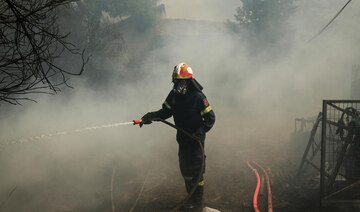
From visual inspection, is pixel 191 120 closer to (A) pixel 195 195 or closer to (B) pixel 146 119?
(B) pixel 146 119

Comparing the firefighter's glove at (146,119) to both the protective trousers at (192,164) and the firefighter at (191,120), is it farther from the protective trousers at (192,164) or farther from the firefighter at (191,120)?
the protective trousers at (192,164)

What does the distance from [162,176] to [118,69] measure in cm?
1260

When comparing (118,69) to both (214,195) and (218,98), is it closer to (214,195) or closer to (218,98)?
(218,98)

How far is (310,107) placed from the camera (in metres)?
19.9

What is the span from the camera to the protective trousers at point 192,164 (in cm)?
447

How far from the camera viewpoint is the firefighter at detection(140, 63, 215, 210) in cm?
442

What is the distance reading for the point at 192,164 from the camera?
4.49m

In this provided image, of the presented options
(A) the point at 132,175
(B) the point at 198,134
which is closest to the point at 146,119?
(B) the point at 198,134

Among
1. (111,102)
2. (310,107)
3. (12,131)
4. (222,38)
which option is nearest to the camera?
(12,131)

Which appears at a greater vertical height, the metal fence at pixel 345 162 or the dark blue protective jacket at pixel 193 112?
the dark blue protective jacket at pixel 193 112

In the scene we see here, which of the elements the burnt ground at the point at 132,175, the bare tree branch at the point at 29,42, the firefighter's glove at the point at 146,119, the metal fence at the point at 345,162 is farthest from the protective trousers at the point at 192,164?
the bare tree branch at the point at 29,42

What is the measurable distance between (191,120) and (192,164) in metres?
0.70

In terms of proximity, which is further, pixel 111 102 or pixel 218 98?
pixel 218 98

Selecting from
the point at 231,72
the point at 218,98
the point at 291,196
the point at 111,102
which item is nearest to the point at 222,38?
the point at 231,72
